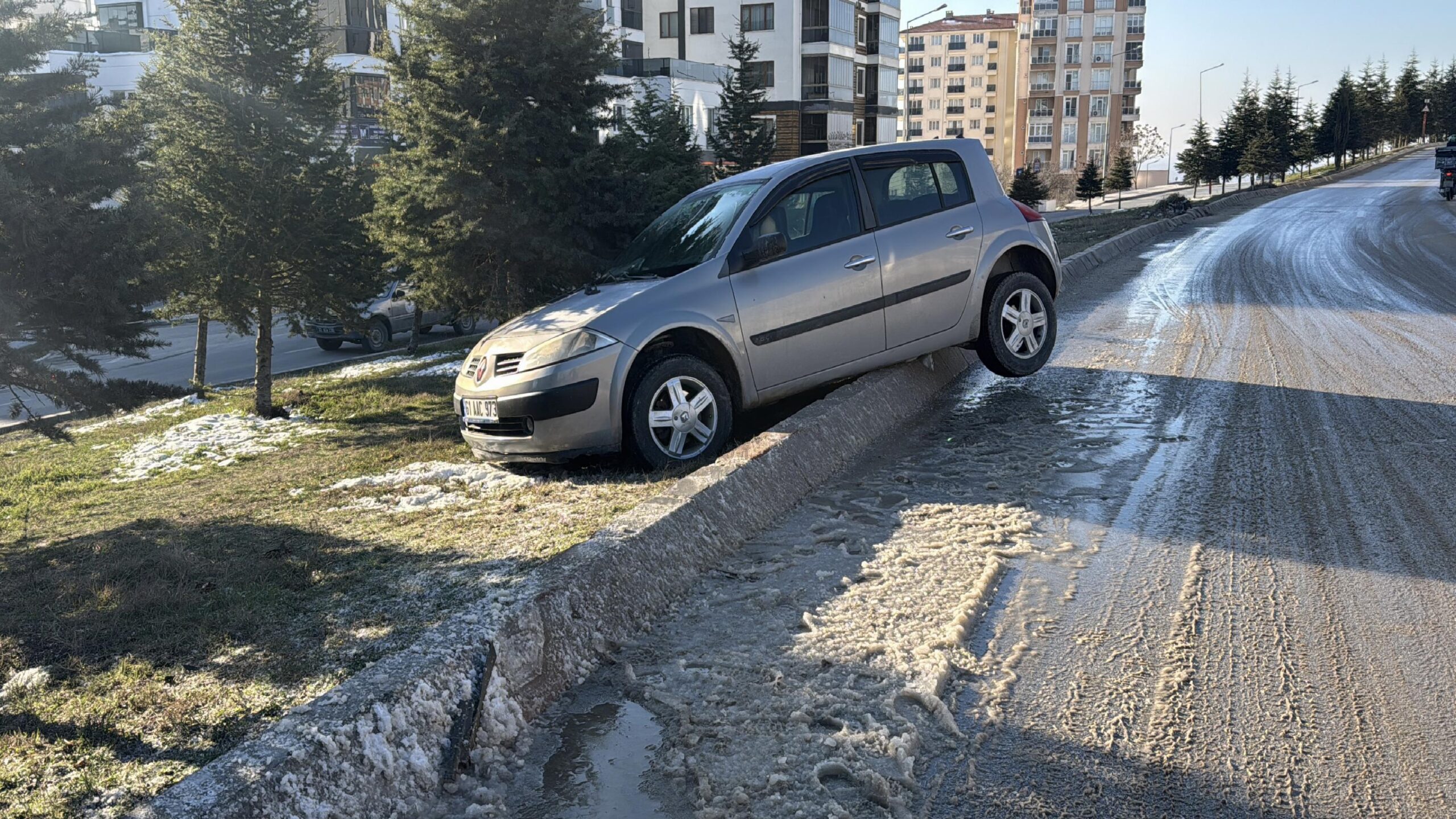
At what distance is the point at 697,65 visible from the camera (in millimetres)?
52000

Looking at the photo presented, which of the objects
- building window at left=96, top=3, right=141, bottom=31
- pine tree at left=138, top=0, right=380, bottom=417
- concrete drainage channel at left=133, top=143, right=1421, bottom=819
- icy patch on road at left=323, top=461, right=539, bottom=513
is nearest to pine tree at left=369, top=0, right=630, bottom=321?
pine tree at left=138, top=0, right=380, bottom=417

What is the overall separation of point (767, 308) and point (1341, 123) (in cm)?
8903

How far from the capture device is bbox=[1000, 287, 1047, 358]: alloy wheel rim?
7730 millimetres

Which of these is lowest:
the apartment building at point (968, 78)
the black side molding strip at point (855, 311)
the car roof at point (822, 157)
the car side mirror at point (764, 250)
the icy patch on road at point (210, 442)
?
the icy patch on road at point (210, 442)

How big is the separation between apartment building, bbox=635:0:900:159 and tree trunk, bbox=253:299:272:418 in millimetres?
47155

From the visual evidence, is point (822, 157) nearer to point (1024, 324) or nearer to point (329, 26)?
point (1024, 324)

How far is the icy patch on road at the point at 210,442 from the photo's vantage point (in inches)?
375

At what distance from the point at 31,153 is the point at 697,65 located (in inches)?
1936

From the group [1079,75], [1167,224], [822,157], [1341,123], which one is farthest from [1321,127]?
[822,157]

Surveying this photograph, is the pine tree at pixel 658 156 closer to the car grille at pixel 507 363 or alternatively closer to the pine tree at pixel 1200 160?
the car grille at pixel 507 363

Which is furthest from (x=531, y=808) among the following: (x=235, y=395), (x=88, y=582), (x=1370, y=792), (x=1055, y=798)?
(x=235, y=395)

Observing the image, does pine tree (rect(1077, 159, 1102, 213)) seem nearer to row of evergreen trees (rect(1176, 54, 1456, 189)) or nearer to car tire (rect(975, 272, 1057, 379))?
row of evergreen trees (rect(1176, 54, 1456, 189))

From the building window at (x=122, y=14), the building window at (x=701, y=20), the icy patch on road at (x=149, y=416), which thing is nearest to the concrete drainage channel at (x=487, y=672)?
the icy patch on road at (x=149, y=416)

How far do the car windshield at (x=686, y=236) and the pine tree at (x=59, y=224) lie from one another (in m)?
2.82
